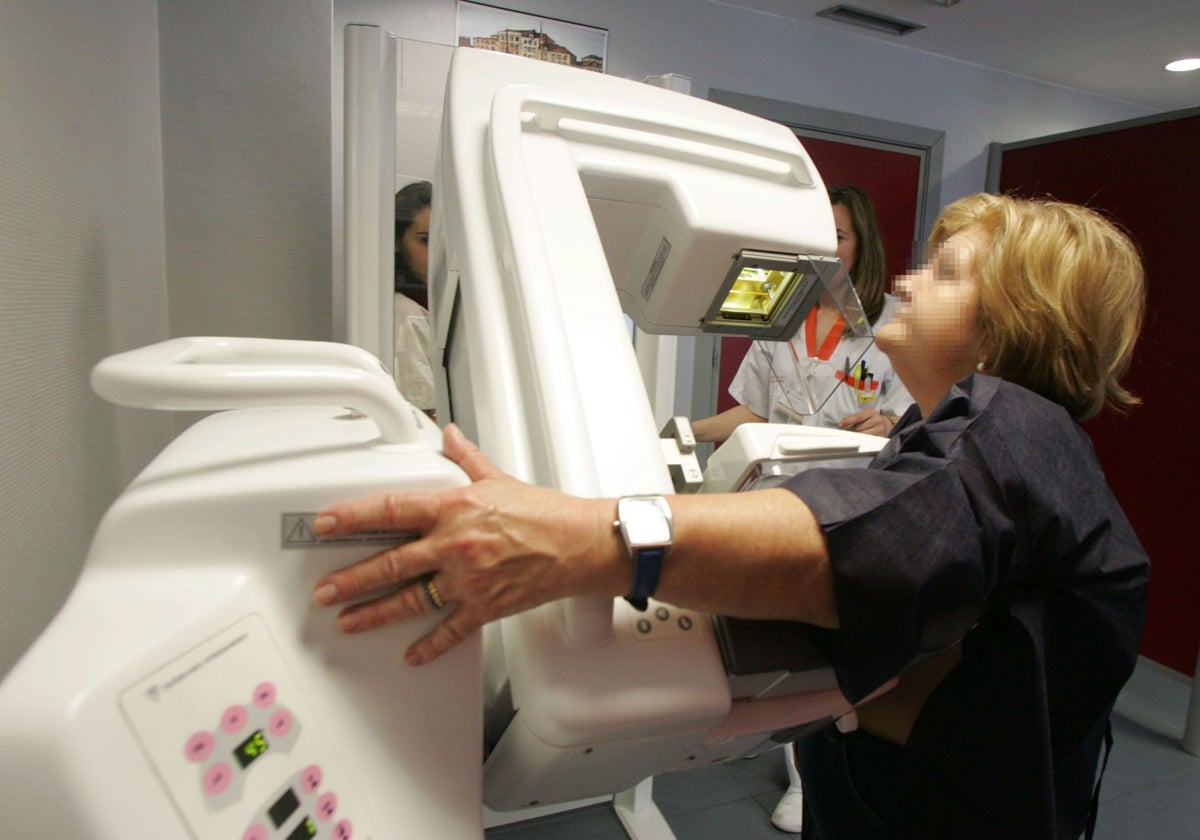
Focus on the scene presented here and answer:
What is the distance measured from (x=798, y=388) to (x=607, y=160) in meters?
1.22

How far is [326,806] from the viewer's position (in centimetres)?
55

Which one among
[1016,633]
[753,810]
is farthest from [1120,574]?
[753,810]

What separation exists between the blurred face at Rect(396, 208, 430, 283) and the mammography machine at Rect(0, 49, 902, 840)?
1.66 feet

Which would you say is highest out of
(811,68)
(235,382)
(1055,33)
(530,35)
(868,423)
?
(1055,33)

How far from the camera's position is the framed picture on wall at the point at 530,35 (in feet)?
8.74

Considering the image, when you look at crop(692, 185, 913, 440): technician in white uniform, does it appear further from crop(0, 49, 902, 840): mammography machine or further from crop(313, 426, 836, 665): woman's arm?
crop(313, 426, 836, 665): woman's arm

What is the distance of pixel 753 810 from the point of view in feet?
7.00

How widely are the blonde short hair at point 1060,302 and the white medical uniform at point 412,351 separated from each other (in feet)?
3.31

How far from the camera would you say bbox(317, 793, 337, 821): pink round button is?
0.55 meters

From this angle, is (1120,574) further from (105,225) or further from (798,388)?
(105,225)

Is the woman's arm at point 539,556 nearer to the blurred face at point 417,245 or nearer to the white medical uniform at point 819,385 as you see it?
the blurred face at point 417,245

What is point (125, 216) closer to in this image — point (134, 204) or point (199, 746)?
point (134, 204)

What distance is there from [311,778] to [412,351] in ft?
3.44

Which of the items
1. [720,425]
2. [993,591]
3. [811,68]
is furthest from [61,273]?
[811,68]
